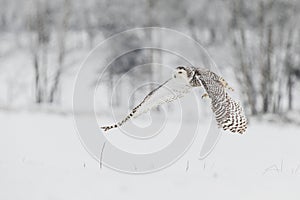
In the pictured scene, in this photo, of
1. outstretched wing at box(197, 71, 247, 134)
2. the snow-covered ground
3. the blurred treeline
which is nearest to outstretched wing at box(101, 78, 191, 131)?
outstretched wing at box(197, 71, 247, 134)

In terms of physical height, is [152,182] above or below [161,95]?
below

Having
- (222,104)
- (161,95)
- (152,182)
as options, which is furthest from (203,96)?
(152,182)

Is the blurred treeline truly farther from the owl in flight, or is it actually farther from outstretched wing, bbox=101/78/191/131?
outstretched wing, bbox=101/78/191/131

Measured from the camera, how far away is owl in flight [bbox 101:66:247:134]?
113 inches

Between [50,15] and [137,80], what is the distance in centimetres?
400

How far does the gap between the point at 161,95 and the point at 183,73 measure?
0.23 meters

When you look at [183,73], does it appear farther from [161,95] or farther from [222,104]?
[222,104]

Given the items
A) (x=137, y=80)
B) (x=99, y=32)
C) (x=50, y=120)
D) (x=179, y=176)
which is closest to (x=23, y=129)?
(x=50, y=120)

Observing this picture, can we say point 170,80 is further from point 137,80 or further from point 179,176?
point 137,80

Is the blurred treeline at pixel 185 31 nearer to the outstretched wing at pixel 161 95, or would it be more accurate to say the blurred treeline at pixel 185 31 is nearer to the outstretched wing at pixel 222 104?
the outstretched wing at pixel 222 104

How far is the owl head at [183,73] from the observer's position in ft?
9.86

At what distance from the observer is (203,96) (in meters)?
3.12

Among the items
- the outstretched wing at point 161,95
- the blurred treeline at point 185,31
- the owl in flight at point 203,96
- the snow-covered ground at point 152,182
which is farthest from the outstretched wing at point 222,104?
the blurred treeline at point 185,31

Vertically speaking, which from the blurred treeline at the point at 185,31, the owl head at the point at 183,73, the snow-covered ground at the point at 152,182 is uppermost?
the blurred treeline at the point at 185,31
